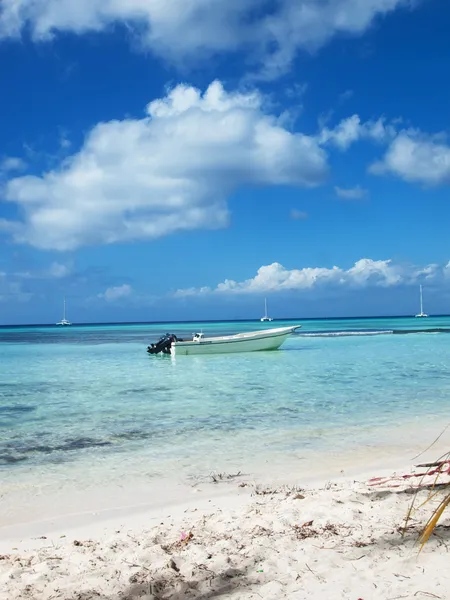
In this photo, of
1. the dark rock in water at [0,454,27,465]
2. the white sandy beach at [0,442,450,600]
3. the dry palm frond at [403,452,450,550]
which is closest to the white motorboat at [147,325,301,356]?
the dark rock in water at [0,454,27,465]

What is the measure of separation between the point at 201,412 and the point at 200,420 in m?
1.09

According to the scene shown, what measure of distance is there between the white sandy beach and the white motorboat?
26001 millimetres

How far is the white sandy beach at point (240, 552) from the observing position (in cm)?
371

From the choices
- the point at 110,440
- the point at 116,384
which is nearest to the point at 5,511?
the point at 110,440

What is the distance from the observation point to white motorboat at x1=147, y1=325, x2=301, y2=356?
32031mm

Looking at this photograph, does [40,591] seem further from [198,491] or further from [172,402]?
[172,402]

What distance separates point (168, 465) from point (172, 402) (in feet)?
22.2

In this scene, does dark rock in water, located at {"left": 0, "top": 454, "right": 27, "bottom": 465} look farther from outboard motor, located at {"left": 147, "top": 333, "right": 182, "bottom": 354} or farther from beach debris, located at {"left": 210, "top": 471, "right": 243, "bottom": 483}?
outboard motor, located at {"left": 147, "top": 333, "right": 182, "bottom": 354}

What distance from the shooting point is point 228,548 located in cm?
443

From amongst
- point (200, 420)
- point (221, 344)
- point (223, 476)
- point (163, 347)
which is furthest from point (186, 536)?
point (163, 347)

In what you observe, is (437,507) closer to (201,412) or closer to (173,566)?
(173,566)

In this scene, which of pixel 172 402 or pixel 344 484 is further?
pixel 172 402

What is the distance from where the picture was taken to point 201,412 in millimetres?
12992

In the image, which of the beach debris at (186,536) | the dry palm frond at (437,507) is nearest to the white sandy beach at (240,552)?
the beach debris at (186,536)
